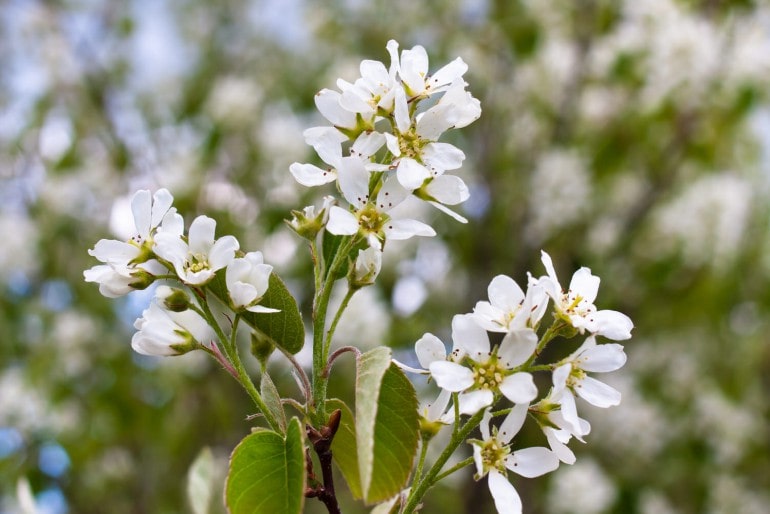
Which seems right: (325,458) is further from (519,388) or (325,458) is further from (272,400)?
(519,388)

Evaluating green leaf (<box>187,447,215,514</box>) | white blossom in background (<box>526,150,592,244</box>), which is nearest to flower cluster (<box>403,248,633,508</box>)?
green leaf (<box>187,447,215,514</box>)

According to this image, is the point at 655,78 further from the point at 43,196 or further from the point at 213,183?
the point at 43,196

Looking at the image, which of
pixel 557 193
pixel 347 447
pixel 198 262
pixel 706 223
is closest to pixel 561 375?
pixel 347 447

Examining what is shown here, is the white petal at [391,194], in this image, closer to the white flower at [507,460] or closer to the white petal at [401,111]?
the white petal at [401,111]

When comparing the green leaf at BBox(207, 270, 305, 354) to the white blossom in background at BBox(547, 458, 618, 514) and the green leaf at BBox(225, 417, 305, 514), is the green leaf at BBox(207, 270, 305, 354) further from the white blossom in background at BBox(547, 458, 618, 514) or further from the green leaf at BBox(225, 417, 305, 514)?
the white blossom in background at BBox(547, 458, 618, 514)

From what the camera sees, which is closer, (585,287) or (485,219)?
(585,287)

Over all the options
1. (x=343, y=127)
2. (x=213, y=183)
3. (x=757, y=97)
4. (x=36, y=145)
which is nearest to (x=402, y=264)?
(x=213, y=183)

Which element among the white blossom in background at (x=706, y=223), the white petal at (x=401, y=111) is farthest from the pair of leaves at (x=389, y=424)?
the white blossom in background at (x=706, y=223)
